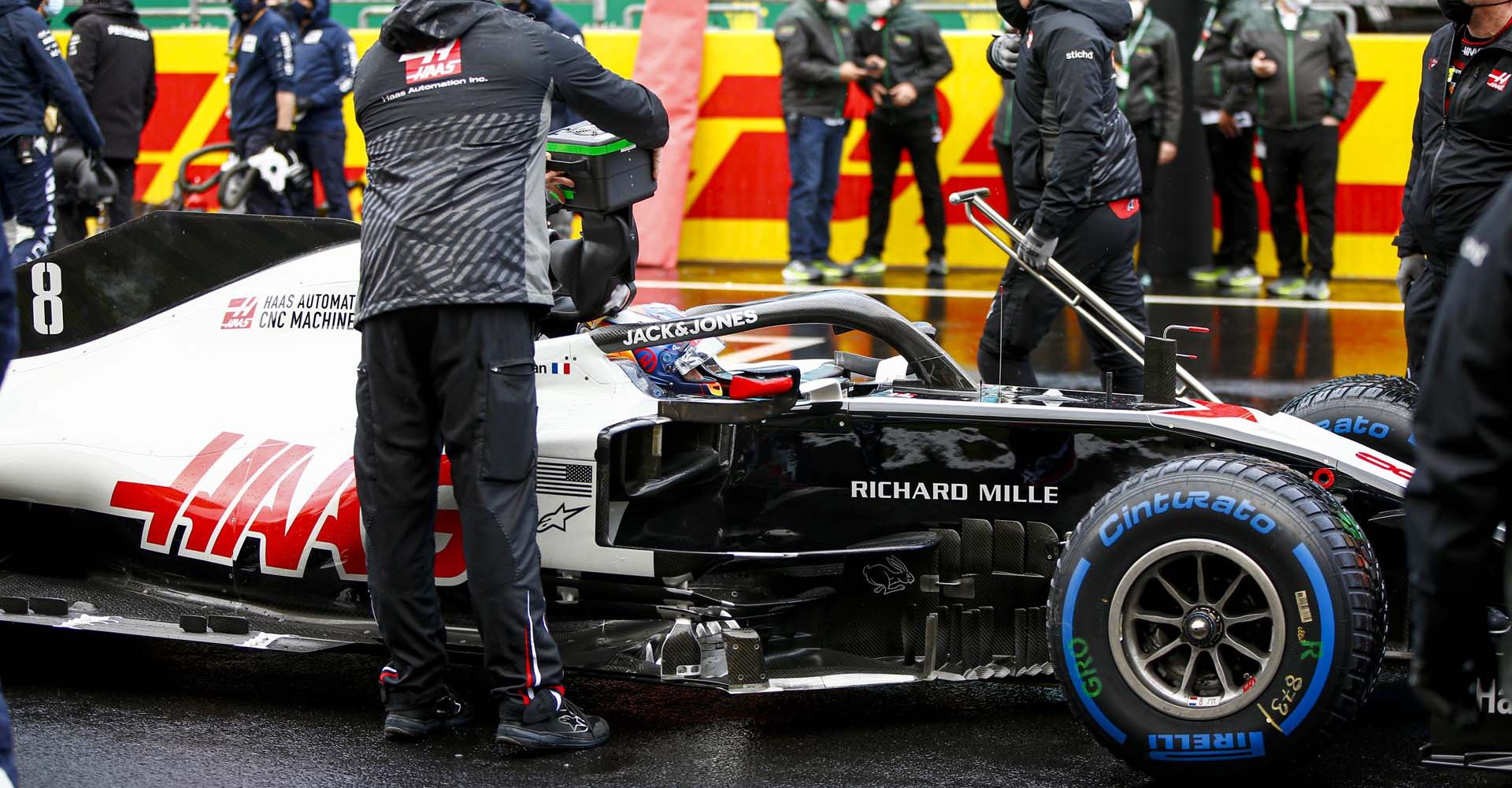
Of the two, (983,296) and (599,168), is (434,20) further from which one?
(983,296)

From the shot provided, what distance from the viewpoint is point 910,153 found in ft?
40.0

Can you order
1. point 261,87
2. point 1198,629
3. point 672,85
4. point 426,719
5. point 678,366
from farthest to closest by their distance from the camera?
point 672,85 < point 261,87 < point 678,366 < point 426,719 < point 1198,629

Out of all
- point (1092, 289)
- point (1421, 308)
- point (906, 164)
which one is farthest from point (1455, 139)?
point (906, 164)

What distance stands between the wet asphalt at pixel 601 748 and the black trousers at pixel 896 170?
7752 mm

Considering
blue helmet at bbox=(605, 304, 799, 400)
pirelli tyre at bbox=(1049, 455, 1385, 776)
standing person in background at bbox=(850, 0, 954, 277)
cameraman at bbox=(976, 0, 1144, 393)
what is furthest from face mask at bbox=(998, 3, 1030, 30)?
Result: standing person in background at bbox=(850, 0, 954, 277)

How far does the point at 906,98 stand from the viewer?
11875 millimetres

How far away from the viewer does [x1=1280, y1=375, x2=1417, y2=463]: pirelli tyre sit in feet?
16.1

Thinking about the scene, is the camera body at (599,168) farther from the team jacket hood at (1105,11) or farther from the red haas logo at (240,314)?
the team jacket hood at (1105,11)

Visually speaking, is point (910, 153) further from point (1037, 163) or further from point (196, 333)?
point (196, 333)

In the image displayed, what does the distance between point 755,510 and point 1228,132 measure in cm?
835

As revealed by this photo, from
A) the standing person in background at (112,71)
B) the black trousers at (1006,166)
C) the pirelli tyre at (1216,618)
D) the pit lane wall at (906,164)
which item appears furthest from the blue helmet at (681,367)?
Result: the standing person in background at (112,71)

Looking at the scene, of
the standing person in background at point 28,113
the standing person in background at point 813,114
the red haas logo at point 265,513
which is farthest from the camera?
the standing person in background at point 813,114

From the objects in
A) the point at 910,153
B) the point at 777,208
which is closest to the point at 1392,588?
the point at 910,153

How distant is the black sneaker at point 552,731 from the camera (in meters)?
4.19
